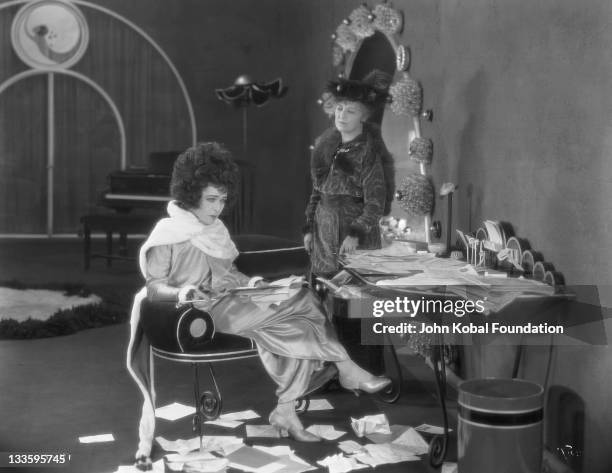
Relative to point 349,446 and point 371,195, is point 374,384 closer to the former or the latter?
point 349,446

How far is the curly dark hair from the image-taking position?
3240 mm

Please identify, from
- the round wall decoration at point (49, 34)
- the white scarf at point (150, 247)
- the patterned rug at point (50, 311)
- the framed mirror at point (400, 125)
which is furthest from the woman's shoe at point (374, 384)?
the round wall decoration at point (49, 34)

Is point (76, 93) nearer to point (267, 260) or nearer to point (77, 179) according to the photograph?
point (77, 179)

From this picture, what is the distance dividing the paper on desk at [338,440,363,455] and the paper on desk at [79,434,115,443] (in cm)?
93

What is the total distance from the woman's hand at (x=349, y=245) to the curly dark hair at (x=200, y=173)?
0.85 meters

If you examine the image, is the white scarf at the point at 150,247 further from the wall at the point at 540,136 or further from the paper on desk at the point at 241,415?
the wall at the point at 540,136

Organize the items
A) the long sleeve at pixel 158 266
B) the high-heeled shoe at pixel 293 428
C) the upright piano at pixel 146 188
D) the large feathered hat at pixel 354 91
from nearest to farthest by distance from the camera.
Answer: the long sleeve at pixel 158 266 < the high-heeled shoe at pixel 293 428 < the large feathered hat at pixel 354 91 < the upright piano at pixel 146 188

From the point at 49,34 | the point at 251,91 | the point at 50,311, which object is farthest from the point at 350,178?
the point at 49,34

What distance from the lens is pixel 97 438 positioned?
3432 millimetres

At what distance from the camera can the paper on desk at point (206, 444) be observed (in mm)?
3289

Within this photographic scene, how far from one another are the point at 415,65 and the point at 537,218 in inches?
70.4

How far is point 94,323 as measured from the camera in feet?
18.7

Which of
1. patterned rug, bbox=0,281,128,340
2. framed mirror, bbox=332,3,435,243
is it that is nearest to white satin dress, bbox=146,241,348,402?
framed mirror, bbox=332,3,435,243

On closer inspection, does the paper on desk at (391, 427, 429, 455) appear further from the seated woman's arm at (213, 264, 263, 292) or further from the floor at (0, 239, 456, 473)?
the seated woman's arm at (213, 264, 263, 292)
